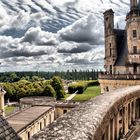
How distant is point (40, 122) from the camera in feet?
125

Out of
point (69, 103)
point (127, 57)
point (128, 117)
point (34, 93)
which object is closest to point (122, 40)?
point (127, 57)

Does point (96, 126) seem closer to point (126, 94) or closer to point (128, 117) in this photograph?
point (126, 94)

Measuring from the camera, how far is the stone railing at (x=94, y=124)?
6811 millimetres

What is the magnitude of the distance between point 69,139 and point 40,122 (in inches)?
1277

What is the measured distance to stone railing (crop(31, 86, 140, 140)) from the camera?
6811 mm

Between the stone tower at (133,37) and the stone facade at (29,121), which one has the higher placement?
the stone tower at (133,37)

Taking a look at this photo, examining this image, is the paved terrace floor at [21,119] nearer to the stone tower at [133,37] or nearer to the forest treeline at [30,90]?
the stone tower at [133,37]

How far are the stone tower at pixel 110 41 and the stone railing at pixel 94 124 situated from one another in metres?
30.4

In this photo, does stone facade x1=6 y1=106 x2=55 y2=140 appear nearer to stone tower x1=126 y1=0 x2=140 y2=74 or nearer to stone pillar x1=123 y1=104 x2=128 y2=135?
stone pillar x1=123 y1=104 x2=128 y2=135

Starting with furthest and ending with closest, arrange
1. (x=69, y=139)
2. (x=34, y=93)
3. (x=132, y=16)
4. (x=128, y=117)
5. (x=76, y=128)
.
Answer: (x=34, y=93), (x=132, y=16), (x=128, y=117), (x=76, y=128), (x=69, y=139)

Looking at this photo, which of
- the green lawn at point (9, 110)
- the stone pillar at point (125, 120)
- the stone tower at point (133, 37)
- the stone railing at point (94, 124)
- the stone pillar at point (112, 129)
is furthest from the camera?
the green lawn at point (9, 110)

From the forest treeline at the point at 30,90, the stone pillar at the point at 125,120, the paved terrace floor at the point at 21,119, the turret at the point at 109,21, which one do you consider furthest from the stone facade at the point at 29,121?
the forest treeline at the point at 30,90

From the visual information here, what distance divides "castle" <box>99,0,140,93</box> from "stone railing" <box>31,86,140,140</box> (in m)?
26.1

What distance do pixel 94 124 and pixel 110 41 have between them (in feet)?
132
